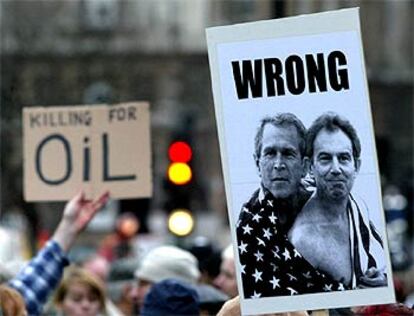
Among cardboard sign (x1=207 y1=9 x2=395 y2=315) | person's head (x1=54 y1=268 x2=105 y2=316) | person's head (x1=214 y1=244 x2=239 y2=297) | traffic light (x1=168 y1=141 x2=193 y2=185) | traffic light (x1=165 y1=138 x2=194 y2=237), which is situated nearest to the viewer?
cardboard sign (x1=207 y1=9 x2=395 y2=315)

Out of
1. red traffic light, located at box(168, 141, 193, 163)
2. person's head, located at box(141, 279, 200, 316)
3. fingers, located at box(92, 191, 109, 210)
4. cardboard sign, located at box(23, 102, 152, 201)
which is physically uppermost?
red traffic light, located at box(168, 141, 193, 163)

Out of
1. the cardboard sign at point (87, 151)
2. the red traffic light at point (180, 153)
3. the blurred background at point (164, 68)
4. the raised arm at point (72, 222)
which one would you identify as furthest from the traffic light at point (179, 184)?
the blurred background at point (164, 68)

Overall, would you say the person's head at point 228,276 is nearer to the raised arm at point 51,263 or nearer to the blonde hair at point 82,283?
the blonde hair at point 82,283

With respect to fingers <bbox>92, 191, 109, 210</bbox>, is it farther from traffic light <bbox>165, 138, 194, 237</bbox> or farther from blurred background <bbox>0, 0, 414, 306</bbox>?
blurred background <bbox>0, 0, 414, 306</bbox>

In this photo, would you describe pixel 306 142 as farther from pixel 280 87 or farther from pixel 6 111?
pixel 6 111

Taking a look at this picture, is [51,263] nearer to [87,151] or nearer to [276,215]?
[87,151]

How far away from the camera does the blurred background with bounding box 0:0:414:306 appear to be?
48.3m

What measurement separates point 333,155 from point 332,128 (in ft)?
0.30

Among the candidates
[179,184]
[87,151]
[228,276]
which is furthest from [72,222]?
[179,184]

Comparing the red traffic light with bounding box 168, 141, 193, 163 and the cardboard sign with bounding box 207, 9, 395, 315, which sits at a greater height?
the red traffic light with bounding box 168, 141, 193, 163

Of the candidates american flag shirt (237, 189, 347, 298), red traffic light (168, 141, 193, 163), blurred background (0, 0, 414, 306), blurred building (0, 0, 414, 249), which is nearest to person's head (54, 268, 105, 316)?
american flag shirt (237, 189, 347, 298)

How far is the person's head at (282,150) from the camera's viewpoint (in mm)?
7879

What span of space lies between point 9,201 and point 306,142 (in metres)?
32.9

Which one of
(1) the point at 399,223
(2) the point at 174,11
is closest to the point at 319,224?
(1) the point at 399,223
